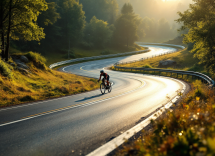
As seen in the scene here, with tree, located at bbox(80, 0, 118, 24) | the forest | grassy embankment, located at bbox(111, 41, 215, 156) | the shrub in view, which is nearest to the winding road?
grassy embankment, located at bbox(111, 41, 215, 156)

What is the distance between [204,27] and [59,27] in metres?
49.4

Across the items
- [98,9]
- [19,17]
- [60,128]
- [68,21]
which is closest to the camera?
[60,128]

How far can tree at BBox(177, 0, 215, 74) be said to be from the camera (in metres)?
16.8

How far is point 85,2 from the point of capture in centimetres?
10212

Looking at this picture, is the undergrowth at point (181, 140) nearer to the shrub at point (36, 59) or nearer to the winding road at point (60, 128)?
the winding road at point (60, 128)

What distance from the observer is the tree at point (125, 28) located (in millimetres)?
78938

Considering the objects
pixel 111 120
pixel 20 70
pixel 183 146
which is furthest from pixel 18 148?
pixel 20 70

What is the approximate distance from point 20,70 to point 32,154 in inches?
590

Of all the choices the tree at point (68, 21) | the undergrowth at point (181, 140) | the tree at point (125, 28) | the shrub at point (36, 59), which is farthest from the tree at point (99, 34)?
the undergrowth at point (181, 140)

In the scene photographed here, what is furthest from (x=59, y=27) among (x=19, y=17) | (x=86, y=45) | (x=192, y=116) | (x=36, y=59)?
(x=192, y=116)

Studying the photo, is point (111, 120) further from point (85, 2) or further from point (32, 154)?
point (85, 2)

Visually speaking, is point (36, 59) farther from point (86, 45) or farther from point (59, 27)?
point (86, 45)

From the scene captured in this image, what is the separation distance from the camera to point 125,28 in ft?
259

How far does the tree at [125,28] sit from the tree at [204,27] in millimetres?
61602
